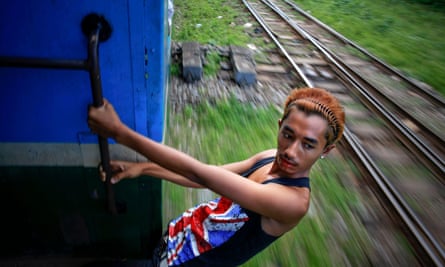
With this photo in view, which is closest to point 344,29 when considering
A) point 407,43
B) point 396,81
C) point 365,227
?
point 407,43

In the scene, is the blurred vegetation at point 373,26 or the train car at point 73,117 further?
the blurred vegetation at point 373,26

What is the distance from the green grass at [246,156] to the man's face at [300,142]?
181 cm

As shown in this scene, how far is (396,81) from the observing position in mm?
6984

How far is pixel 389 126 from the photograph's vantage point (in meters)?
5.29

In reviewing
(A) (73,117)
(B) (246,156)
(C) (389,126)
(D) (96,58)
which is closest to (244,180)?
(D) (96,58)

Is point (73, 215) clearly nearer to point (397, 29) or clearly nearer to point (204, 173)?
point (204, 173)

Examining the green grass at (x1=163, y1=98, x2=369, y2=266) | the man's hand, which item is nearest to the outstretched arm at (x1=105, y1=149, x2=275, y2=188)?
the man's hand

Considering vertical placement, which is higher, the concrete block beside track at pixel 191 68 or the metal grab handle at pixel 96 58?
the metal grab handle at pixel 96 58

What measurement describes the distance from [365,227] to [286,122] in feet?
8.72

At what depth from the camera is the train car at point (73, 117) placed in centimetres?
134

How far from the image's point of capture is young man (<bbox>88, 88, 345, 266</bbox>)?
132 centimetres

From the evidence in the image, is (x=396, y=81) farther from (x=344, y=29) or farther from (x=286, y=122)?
(x=286, y=122)

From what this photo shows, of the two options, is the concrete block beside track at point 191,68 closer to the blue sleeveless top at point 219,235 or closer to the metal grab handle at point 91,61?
the blue sleeveless top at point 219,235

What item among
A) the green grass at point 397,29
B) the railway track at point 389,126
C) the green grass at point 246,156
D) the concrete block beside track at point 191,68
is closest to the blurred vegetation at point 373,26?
the green grass at point 397,29
